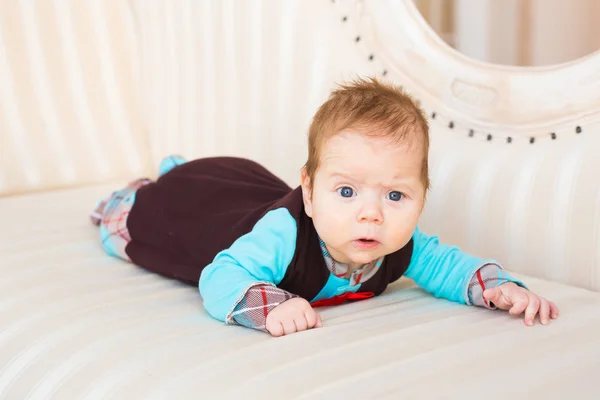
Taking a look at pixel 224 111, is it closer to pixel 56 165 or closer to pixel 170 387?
pixel 56 165

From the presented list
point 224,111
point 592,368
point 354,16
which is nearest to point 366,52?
point 354,16

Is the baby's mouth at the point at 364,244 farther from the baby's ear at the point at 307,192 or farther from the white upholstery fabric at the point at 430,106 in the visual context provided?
the white upholstery fabric at the point at 430,106

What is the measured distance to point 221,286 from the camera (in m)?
1.22

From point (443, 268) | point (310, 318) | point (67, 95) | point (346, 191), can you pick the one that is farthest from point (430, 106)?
point (67, 95)

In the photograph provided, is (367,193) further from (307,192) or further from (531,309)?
(531,309)

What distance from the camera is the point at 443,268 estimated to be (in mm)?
1344

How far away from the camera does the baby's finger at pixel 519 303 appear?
3.95 feet

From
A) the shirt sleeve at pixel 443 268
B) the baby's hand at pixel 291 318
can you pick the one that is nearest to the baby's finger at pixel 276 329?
the baby's hand at pixel 291 318

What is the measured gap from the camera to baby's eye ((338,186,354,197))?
3.90ft

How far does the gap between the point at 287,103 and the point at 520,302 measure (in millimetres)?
893

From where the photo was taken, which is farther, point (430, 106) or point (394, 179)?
point (430, 106)

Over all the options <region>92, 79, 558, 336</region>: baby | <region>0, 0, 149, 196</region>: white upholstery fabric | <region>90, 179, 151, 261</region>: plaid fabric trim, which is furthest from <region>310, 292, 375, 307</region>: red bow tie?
<region>0, 0, 149, 196</region>: white upholstery fabric

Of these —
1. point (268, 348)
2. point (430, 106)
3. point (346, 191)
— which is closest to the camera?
point (268, 348)

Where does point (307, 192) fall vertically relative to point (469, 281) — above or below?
above
